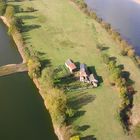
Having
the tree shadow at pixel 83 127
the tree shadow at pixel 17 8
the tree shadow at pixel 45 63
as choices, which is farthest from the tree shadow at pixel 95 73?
the tree shadow at pixel 17 8

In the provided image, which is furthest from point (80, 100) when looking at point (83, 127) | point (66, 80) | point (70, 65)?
point (70, 65)

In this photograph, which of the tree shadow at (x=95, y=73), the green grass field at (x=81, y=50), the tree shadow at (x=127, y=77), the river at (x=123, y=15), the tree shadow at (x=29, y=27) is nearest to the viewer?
the green grass field at (x=81, y=50)

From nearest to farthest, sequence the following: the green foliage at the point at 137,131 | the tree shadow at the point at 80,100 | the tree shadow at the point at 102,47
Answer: the green foliage at the point at 137,131, the tree shadow at the point at 80,100, the tree shadow at the point at 102,47

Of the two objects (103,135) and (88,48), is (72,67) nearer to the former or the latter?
(88,48)

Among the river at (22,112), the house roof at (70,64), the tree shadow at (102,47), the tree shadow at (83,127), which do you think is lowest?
the river at (22,112)

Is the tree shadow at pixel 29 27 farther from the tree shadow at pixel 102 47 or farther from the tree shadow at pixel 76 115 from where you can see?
the tree shadow at pixel 76 115

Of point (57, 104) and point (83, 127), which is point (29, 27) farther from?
point (83, 127)
